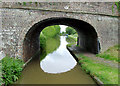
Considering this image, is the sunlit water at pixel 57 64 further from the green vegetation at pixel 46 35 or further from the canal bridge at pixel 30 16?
the green vegetation at pixel 46 35

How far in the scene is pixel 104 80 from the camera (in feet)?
12.3

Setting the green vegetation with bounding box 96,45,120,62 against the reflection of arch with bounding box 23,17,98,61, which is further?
the reflection of arch with bounding box 23,17,98,61

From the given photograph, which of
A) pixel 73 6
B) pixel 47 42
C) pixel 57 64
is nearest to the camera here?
pixel 73 6

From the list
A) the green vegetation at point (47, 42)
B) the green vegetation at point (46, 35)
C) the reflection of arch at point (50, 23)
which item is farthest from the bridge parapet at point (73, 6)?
the green vegetation at point (46, 35)

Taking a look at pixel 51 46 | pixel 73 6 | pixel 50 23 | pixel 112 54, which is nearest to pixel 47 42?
pixel 51 46

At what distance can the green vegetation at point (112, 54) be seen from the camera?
6.54m

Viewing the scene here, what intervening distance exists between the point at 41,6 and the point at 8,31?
2.35 metres

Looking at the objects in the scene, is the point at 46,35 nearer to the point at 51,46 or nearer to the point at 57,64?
the point at 51,46

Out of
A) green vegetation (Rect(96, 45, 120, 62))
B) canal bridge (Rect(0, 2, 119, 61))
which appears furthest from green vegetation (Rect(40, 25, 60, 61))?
green vegetation (Rect(96, 45, 120, 62))

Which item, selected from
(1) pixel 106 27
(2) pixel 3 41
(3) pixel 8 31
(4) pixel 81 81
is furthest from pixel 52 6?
(4) pixel 81 81

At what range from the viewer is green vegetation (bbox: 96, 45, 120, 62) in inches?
258

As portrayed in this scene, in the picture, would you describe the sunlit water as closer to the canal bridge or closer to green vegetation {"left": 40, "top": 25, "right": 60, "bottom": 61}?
green vegetation {"left": 40, "top": 25, "right": 60, "bottom": 61}

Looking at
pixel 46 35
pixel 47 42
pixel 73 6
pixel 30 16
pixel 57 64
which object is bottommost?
pixel 47 42

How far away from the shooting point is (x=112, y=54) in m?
7.02
